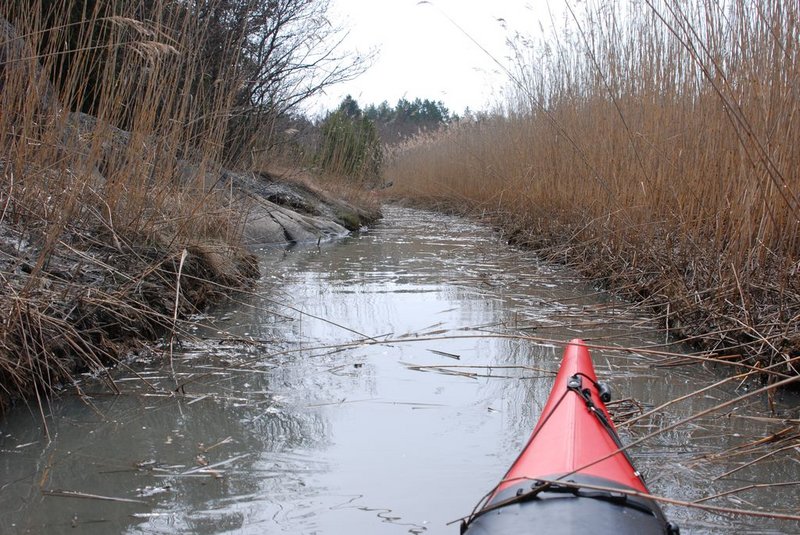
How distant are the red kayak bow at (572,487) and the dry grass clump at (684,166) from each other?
769 millimetres

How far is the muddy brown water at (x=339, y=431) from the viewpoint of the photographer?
4.88 feet

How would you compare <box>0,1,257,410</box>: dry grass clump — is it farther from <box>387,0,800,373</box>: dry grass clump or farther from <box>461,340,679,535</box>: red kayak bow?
<box>387,0,800,373</box>: dry grass clump

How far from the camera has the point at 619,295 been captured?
12.4 feet

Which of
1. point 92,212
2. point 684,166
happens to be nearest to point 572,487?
point 92,212

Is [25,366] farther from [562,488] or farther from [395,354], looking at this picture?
[562,488]

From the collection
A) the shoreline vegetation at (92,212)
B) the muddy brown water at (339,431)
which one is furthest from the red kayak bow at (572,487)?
the shoreline vegetation at (92,212)

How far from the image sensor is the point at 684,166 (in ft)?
10.8

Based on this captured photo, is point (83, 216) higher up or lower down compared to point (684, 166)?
lower down

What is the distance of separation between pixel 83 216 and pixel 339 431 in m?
1.48

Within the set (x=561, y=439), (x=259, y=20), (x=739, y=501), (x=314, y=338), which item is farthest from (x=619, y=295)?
(x=259, y=20)

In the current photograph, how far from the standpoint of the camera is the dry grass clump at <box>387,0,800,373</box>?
2367mm

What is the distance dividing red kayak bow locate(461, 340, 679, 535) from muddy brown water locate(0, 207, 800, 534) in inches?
10.1

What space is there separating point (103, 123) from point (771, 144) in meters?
2.51

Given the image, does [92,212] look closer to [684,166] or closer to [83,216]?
[83,216]
